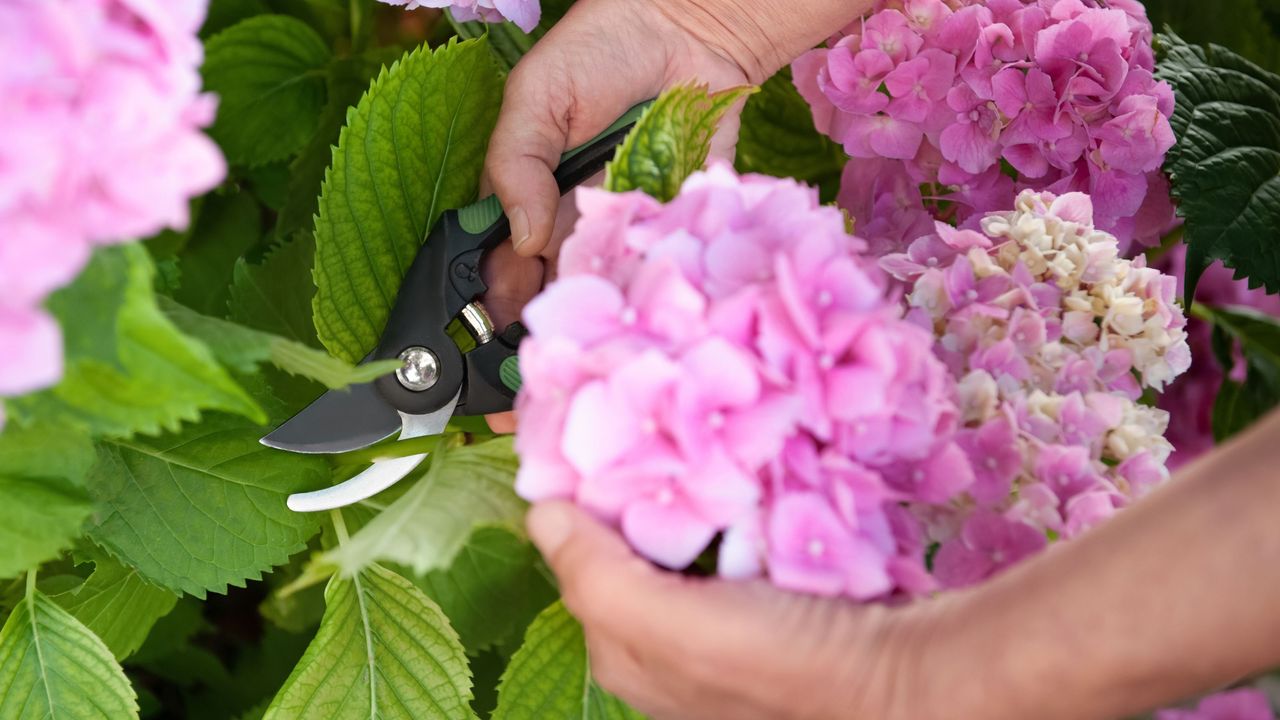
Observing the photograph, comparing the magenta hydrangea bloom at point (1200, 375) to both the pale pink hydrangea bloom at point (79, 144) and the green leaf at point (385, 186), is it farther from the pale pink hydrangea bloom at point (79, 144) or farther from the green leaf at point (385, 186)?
the pale pink hydrangea bloom at point (79, 144)

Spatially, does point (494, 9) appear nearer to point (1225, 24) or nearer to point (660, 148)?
point (660, 148)

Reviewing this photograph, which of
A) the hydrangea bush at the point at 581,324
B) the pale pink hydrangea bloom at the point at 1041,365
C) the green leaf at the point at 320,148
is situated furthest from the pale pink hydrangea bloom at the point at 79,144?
the green leaf at the point at 320,148

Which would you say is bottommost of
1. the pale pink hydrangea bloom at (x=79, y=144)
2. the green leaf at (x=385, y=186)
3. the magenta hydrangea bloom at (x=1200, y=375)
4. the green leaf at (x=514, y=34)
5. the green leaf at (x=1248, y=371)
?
the magenta hydrangea bloom at (x=1200, y=375)

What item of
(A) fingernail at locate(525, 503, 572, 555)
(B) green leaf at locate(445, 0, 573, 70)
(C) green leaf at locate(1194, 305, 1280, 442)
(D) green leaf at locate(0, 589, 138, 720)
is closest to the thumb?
(A) fingernail at locate(525, 503, 572, 555)

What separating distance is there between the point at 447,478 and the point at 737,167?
54 centimetres

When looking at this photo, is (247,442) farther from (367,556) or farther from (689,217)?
(689,217)

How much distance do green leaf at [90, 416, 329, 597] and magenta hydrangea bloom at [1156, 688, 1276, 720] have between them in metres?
0.74

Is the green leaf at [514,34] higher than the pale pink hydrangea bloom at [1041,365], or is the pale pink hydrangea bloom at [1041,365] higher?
the green leaf at [514,34]

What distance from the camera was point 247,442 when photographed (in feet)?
2.31

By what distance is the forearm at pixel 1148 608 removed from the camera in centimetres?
39

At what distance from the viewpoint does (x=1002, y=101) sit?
29.9 inches

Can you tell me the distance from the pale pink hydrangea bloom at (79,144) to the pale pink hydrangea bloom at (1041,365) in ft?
1.29

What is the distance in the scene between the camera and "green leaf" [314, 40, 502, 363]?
0.71 metres

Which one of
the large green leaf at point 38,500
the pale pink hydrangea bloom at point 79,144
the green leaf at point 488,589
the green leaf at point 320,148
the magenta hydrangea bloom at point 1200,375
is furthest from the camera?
the magenta hydrangea bloom at point 1200,375
